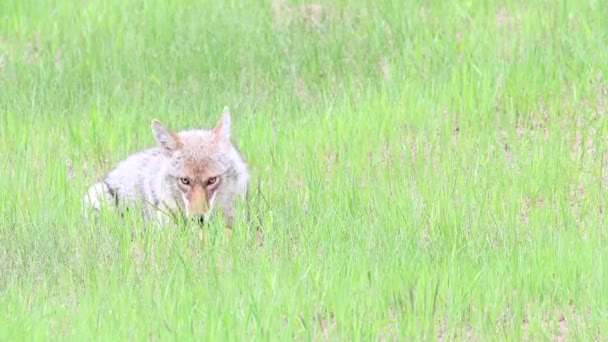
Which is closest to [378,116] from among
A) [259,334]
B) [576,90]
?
[576,90]

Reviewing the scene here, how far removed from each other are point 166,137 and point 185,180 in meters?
0.36

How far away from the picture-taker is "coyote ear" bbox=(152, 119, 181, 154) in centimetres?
797

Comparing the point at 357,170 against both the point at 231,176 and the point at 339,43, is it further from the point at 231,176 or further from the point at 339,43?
the point at 339,43

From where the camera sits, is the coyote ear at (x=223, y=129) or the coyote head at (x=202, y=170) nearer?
the coyote head at (x=202, y=170)

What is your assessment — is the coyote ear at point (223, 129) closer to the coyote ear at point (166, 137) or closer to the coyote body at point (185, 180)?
the coyote body at point (185, 180)

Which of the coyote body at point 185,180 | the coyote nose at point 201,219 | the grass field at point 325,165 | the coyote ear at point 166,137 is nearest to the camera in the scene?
the grass field at point 325,165

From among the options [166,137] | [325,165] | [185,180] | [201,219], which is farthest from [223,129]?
[325,165]

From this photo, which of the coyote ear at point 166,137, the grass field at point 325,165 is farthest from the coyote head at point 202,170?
the grass field at point 325,165

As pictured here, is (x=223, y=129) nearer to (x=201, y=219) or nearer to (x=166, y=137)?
(x=166, y=137)

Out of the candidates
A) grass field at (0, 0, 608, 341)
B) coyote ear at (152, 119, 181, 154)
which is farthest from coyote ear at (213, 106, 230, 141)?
grass field at (0, 0, 608, 341)

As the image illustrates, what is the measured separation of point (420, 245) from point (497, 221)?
0.62m

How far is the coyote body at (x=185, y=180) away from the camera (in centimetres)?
772

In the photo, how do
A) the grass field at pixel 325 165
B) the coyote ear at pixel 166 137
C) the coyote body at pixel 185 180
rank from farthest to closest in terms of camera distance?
the coyote ear at pixel 166 137 < the coyote body at pixel 185 180 < the grass field at pixel 325 165

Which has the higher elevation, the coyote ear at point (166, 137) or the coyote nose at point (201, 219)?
the coyote ear at point (166, 137)
